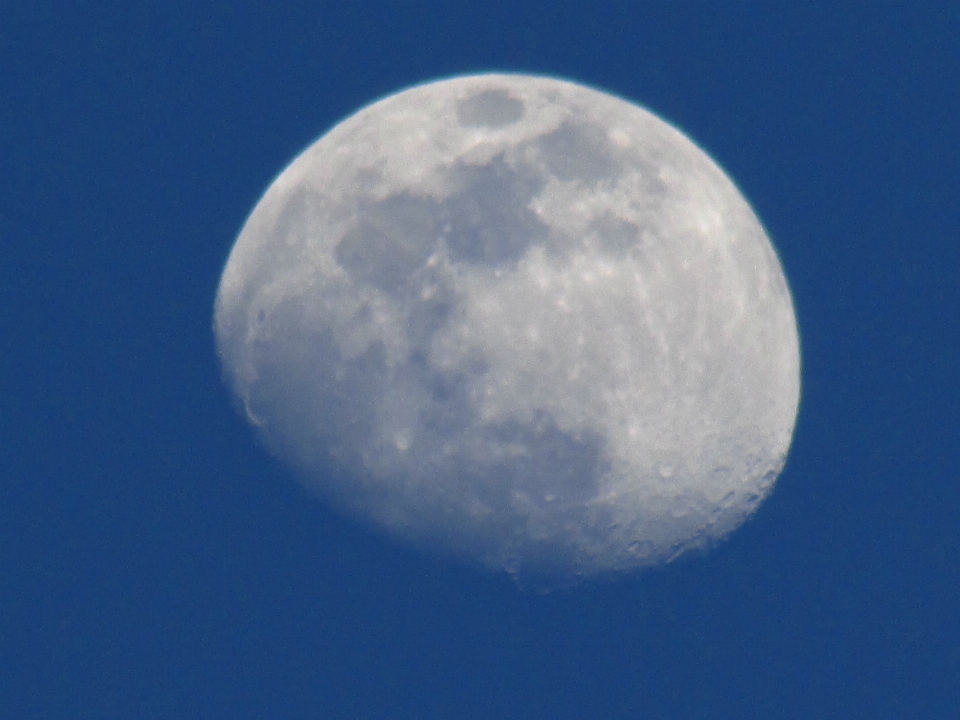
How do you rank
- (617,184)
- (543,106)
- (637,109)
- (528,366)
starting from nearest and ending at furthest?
(528,366) → (617,184) → (543,106) → (637,109)

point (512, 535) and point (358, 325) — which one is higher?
point (358, 325)

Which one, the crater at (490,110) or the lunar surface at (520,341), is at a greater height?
the crater at (490,110)

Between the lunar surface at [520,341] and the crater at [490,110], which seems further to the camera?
the crater at [490,110]

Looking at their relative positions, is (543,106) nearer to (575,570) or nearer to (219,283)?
(219,283)

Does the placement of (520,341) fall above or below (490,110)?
below

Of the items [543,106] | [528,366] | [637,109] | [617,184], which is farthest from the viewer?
[637,109]

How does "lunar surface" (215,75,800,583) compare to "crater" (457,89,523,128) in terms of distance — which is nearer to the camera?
"lunar surface" (215,75,800,583)

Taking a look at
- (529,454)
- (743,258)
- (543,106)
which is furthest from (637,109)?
(529,454)

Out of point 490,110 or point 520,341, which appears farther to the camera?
point 490,110
